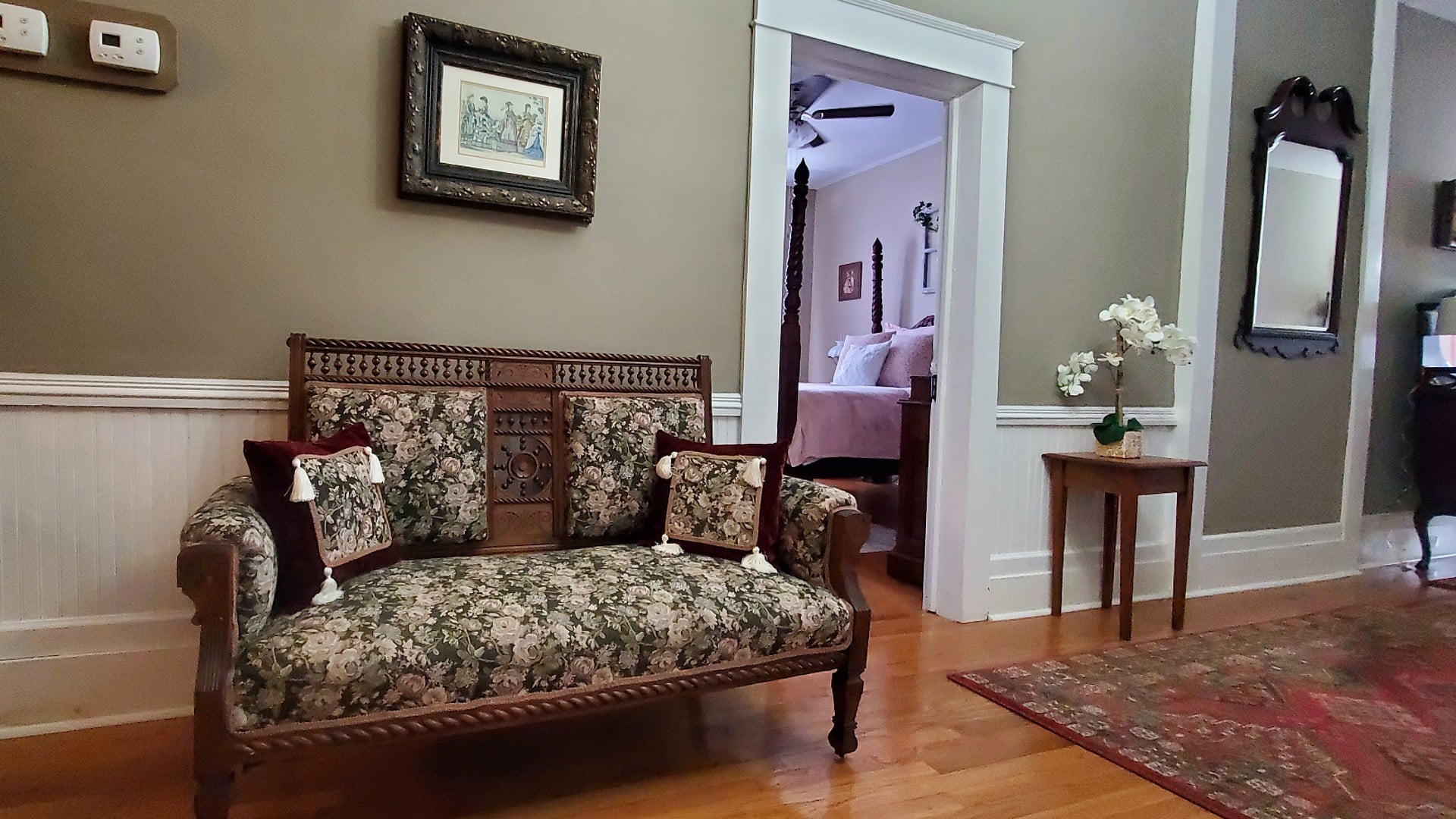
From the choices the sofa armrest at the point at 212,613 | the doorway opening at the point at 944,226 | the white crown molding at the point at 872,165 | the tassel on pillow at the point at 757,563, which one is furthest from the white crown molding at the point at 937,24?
the white crown molding at the point at 872,165

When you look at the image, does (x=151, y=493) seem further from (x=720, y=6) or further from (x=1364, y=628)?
(x=1364, y=628)

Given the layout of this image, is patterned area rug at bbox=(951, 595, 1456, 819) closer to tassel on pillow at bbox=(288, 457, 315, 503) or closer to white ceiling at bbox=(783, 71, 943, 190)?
tassel on pillow at bbox=(288, 457, 315, 503)

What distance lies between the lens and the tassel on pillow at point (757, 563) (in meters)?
1.91

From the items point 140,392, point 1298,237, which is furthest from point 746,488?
point 1298,237

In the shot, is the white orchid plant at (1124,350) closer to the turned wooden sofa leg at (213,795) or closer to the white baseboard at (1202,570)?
the white baseboard at (1202,570)

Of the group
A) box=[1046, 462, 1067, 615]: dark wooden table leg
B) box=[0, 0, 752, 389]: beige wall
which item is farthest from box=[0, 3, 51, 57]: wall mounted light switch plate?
box=[1046, 462, 1067, 615]: dark wooden table leg

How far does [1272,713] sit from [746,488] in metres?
1.61

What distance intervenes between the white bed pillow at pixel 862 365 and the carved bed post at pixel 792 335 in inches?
Answer: 66.4

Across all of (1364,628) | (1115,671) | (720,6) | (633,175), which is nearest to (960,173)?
(720,6)

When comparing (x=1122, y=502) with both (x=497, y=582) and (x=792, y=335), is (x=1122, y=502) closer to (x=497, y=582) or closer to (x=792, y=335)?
(x=792, y=335)

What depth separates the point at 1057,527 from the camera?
3129 millimetres

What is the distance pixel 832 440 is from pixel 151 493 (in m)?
3.61

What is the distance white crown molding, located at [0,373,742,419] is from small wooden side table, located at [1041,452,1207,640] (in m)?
2.69

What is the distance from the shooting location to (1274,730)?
2094mm
